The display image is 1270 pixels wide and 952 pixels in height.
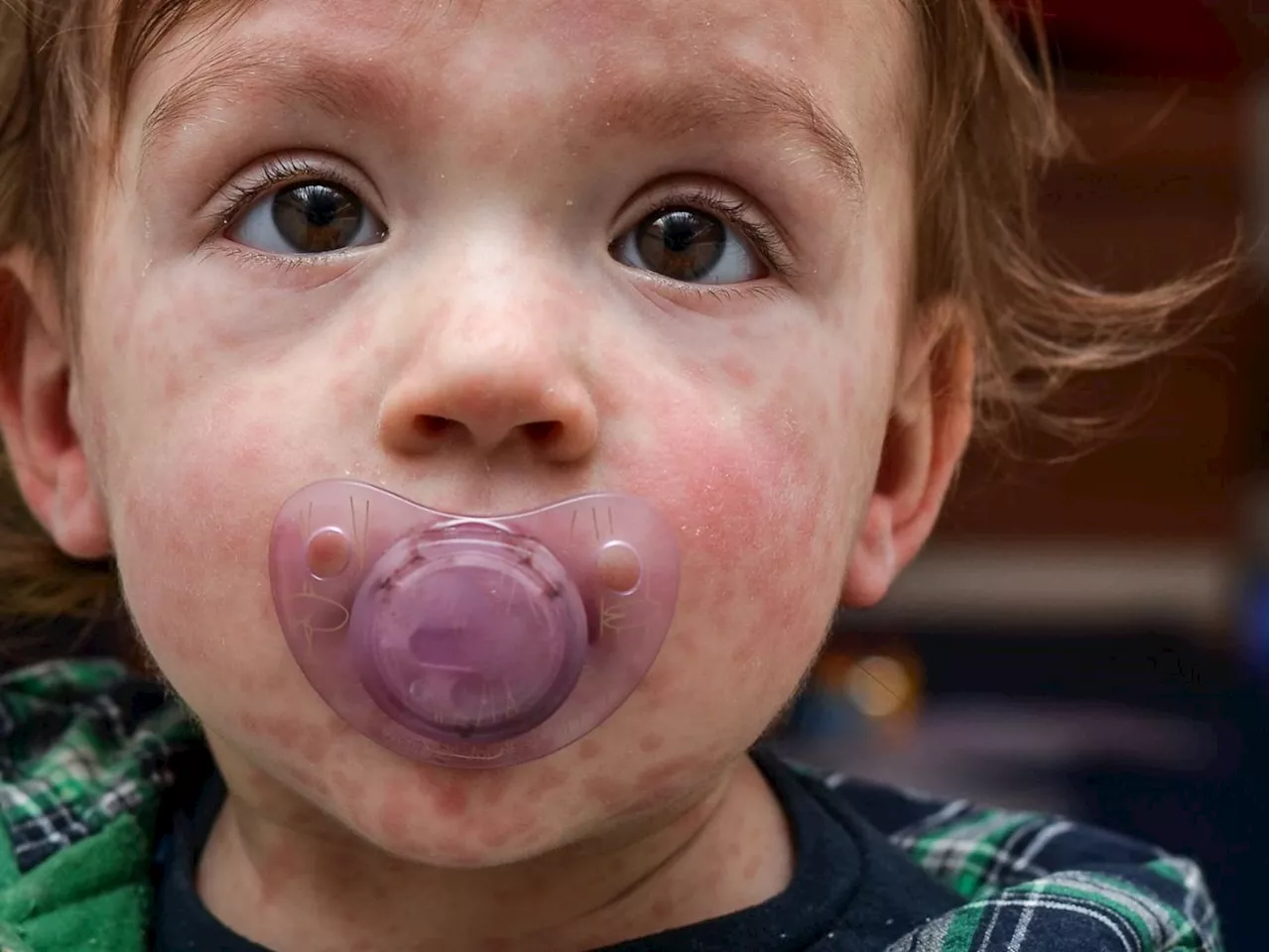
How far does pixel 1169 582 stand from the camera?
191cm

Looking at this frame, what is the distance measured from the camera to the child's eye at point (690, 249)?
68 cm

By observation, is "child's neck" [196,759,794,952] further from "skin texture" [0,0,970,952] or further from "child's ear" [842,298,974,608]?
"child's ear" [842,298,974,608]

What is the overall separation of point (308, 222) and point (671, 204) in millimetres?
162

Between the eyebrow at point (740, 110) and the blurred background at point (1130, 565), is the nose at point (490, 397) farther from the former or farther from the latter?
the blurred background at point (1130, 565)

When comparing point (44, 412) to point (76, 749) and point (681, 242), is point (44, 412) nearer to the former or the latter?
point (76, 749)

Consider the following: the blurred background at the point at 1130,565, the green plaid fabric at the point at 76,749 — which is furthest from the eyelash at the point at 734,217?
the blurred background at the point at 1130,565

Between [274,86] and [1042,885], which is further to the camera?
[1042,885]

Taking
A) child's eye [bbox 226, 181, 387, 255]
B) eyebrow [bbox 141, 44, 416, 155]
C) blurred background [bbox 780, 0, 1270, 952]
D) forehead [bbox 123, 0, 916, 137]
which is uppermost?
forehead [bbox 123, 0, 916, 137]

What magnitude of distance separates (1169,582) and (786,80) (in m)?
1.41

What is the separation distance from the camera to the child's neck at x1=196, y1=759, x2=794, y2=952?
77cm

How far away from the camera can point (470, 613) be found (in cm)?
57

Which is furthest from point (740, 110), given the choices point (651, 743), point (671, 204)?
point (651, 743)

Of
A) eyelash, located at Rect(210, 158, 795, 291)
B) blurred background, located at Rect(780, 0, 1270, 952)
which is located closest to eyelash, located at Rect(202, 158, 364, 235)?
eyelash, located at Rect(210, 158, 795, 291)

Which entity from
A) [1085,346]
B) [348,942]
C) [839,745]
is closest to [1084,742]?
[839,745]
